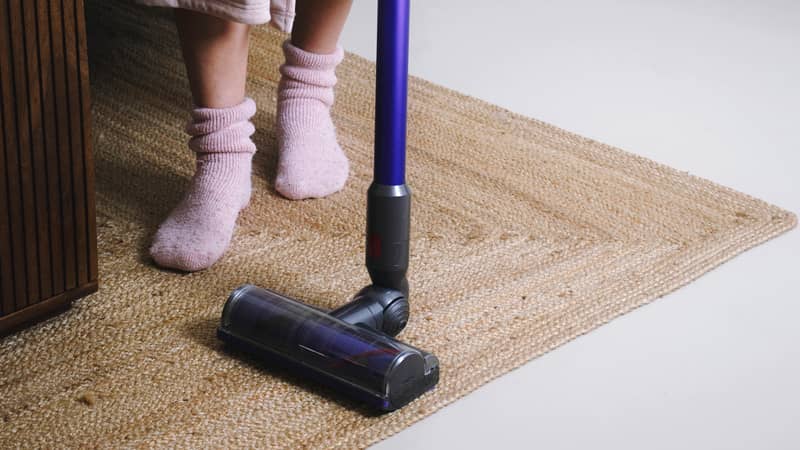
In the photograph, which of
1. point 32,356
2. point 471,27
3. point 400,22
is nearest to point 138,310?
point 32,356

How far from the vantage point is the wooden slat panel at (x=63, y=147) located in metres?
1.03

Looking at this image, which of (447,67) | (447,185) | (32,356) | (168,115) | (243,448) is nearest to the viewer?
(243,448)

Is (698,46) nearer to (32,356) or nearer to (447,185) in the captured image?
(447,185)

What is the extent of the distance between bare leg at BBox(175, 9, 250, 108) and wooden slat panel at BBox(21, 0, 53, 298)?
0.93 feet

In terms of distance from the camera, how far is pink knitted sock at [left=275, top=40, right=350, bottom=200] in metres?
1.47

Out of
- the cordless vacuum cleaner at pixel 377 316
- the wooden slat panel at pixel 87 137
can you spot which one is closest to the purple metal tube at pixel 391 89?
the cordless vacuum cleaner at pixel 377 316

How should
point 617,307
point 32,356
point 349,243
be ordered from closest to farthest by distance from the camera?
point 32,356 < point 617,307 < point 349,243

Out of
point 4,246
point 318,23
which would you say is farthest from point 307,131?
point 4,246

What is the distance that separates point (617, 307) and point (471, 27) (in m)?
1.22

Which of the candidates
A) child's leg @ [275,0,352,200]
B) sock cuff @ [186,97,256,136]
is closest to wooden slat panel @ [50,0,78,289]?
sock cuff @ [186,97,256,136]

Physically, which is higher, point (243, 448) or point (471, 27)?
point (471, 27)

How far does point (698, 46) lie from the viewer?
2.27 m

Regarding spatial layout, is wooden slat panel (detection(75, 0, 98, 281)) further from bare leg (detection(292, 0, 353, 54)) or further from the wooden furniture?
bare leg (detection(292, 0, 353, 54))

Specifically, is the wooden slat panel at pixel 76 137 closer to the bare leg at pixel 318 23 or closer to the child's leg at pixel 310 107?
the child's leg at pixel 310 107
